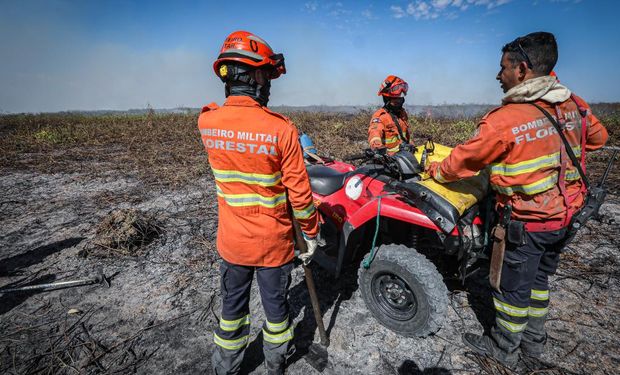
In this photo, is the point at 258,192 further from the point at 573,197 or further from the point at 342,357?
the point at 573,197

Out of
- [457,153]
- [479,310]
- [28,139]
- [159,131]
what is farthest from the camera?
[159,131]

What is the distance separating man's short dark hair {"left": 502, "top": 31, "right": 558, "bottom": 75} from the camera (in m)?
1.84

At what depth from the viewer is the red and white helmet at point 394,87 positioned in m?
4.29

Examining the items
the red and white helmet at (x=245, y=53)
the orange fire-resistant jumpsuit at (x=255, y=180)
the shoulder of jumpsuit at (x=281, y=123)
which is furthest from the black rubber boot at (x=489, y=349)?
the red and white helmet at (x=245, y=53)

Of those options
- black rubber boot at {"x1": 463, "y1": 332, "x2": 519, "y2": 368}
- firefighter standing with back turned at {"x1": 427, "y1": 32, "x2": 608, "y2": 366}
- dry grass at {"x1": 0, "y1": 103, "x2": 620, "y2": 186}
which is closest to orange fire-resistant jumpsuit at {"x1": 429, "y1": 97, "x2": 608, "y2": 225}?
firefighter standing with back turned at {"x1": 427, "y1": 32, "x2": 608, "y2": 366}

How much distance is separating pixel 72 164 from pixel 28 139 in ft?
15.1

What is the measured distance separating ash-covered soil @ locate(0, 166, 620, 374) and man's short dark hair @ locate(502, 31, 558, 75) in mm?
2205

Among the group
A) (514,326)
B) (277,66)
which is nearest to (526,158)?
(514,326)

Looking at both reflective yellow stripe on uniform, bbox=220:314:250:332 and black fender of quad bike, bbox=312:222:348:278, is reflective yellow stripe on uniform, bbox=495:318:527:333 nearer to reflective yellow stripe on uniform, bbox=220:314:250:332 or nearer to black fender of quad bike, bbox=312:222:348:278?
black fender of quad bike, bbox=312:222:348:278

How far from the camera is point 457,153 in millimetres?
1971

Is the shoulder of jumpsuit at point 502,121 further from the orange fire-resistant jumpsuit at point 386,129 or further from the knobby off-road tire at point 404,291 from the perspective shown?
the orange fire-resistant jumpsuit at point 386,129

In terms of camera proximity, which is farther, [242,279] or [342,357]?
[342,357]

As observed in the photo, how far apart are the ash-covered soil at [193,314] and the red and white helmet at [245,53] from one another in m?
2.25

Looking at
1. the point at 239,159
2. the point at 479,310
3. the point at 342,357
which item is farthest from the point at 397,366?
the point at 239,159
